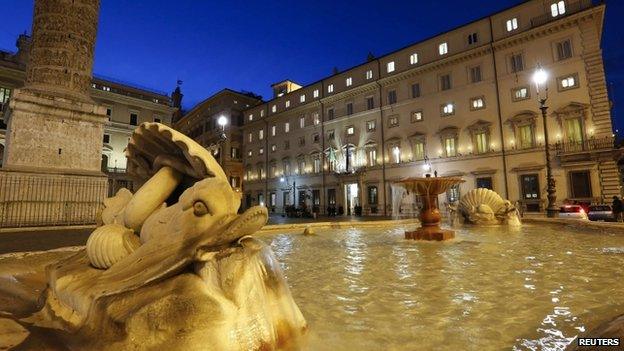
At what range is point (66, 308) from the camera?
225 cm

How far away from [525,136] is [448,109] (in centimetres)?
662

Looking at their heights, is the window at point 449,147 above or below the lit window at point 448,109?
below

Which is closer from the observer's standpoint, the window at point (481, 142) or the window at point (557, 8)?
the window at point (557, 8)

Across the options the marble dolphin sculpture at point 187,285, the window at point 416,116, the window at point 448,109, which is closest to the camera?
the marble dolphin sculpture at point 187,285

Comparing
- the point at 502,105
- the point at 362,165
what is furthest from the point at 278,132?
the point at 502,105

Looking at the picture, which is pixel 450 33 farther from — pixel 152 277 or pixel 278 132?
pixel 152 277

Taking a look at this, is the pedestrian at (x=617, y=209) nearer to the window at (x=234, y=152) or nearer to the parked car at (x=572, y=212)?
the parked car at (x=572, y=212)

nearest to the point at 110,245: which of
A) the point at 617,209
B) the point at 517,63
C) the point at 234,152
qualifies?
the point at 617,209

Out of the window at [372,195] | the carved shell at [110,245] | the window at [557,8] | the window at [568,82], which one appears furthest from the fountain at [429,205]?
the window at [372,195]

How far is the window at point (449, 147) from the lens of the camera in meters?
28.0

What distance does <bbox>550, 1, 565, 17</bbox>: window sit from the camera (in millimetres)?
23127

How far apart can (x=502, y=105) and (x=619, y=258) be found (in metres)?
24.5

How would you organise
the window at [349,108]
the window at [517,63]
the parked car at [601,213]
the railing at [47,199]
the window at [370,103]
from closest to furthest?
the railing at [47,199] → the parked car at [601,213] → the window at [517,63] → the window at [370,103] → the window at [349,108]

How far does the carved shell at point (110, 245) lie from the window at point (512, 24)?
31.5 metres
